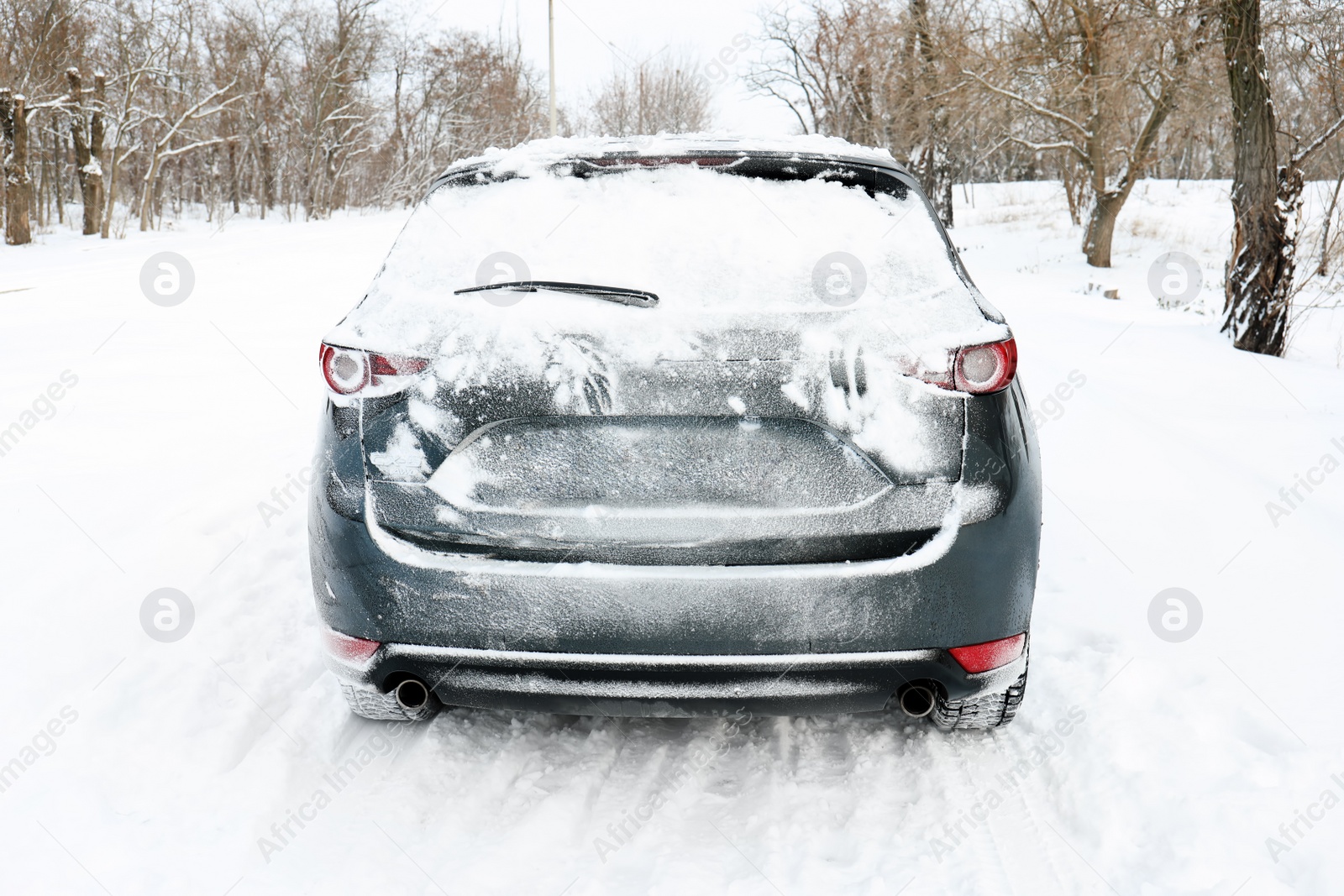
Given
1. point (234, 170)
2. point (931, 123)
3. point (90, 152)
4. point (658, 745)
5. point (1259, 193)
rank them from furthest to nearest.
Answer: point (234, 170)
point (90, 152)
point (931, 123)
point (1259, 193)
point (658, 745)

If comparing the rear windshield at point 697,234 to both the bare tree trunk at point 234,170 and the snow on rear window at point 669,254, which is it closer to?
the snow on rear window at point 669,254

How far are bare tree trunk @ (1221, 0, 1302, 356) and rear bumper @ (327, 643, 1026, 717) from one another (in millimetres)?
9292

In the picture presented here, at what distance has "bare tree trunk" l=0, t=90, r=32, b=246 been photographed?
22641 mm

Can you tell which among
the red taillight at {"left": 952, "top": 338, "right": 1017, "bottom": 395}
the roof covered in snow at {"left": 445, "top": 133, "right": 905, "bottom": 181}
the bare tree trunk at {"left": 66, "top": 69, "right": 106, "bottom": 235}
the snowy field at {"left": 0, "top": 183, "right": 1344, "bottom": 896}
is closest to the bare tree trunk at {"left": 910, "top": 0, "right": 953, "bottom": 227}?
the snowy field at {"left": 0, "top": 183, "right": 1344, "bottom": 896}

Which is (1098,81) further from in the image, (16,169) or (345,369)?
(16,169)

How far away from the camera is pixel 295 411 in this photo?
632 centimetres

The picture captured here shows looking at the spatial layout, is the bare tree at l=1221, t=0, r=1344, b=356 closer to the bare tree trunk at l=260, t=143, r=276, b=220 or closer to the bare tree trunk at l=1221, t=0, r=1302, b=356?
the bare tree trunk at l=1221, t=0, r=1302, b=356

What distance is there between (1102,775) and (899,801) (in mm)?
576

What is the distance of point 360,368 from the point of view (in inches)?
83.0

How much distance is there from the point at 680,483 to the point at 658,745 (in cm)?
102

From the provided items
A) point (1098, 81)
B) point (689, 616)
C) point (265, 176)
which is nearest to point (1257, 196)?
point (689, 616)

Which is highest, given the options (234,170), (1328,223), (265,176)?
(234,170)

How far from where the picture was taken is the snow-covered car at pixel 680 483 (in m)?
1.99

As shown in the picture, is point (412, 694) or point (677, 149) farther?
point (677, 149)
